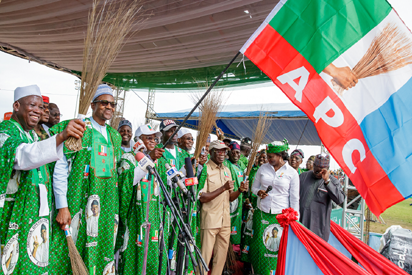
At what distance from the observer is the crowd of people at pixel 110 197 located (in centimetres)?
167

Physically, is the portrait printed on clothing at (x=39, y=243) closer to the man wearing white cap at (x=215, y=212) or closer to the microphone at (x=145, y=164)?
the microphone at (x=145, y=164)

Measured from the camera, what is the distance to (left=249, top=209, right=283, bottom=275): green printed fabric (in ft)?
10.9

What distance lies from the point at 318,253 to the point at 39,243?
2.18 meters

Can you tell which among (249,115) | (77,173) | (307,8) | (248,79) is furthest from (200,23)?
(249,115)

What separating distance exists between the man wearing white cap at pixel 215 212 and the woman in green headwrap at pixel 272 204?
35cm

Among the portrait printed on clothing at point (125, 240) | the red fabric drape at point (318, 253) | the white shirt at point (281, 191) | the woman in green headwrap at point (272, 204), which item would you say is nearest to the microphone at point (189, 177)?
the portrait printed on clothing at point (125, 240)

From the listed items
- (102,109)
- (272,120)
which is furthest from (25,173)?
(272,120)

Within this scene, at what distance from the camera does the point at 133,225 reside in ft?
8.41

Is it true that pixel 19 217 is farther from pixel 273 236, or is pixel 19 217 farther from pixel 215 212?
pixel 273 236

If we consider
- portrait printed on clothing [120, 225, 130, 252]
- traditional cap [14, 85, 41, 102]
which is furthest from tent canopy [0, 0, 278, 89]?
portrait printed on clothing [120, 225, 130, 252]

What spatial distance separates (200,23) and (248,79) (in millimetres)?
1956

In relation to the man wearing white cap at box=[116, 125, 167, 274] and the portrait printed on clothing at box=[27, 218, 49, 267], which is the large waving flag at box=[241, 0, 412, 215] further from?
the portrait printed on clothing at box=[27, 218, 49, 267]

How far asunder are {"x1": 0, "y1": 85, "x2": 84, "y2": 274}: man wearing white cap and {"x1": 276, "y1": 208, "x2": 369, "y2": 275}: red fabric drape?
197 centimetres

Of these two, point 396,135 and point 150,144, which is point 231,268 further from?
point 396,135
